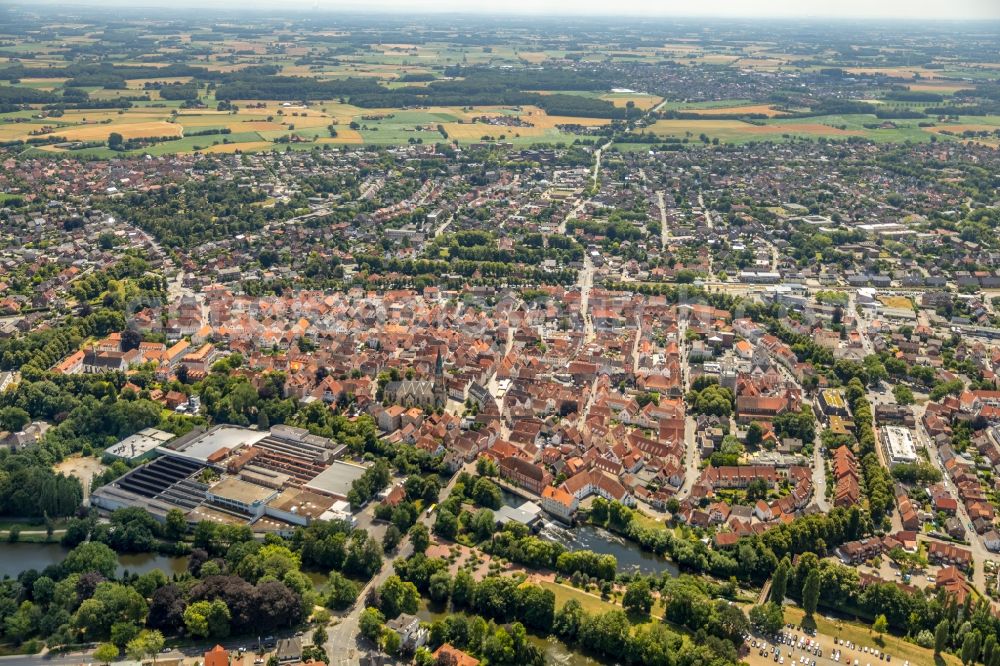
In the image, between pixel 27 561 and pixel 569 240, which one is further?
pixel 569 240

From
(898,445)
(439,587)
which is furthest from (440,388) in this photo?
(898,445)

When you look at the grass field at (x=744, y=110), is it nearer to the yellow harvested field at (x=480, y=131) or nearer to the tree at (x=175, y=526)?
the yellow harvested field at (x=480, y=131)

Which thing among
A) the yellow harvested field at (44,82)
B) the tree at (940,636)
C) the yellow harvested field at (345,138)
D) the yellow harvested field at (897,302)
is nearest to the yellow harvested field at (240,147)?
the yellow harvested field at (345,138)

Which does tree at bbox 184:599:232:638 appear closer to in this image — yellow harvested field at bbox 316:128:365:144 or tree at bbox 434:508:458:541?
tree at bbox 434:508:458:541

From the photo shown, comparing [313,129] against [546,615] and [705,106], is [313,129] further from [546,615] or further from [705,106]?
[546,615]

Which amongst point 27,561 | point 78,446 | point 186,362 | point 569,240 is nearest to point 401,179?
point 569,240
